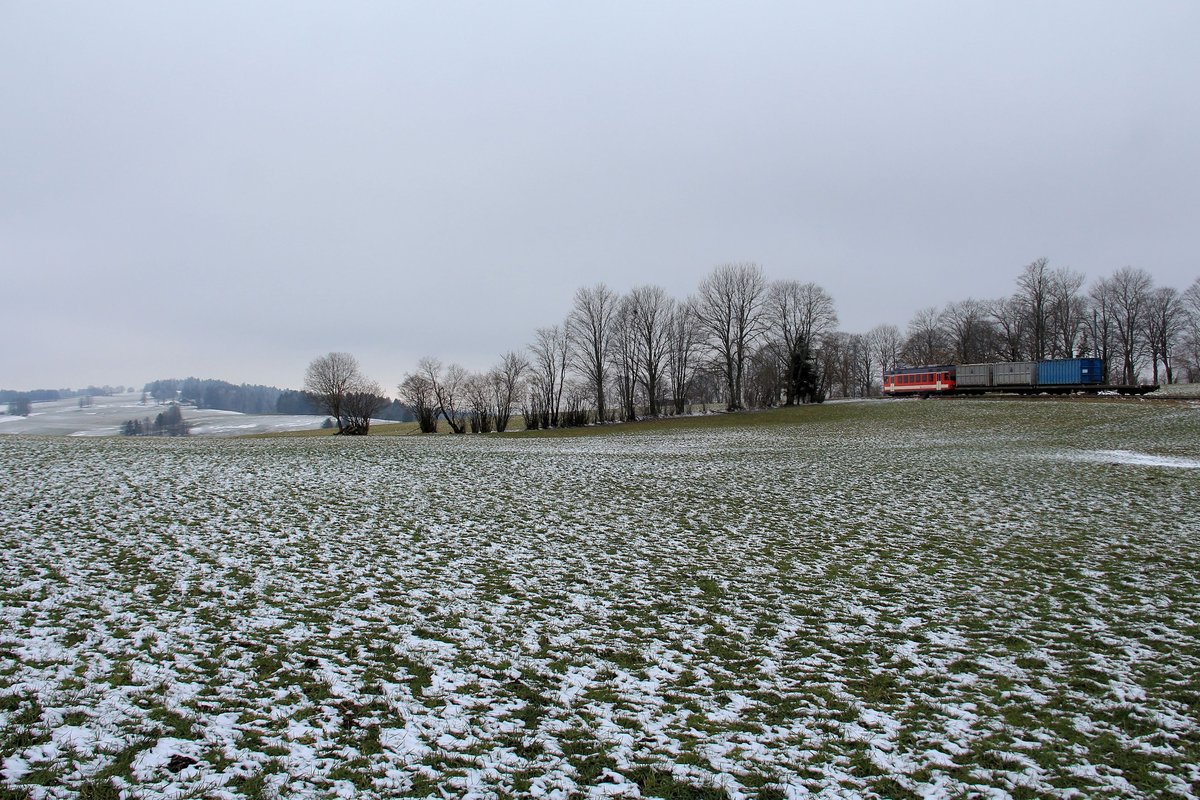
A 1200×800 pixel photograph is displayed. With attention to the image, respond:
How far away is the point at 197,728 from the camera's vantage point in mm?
5145

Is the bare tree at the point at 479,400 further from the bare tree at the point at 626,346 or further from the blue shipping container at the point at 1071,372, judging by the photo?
the blue shipping container at the point at 1071,372

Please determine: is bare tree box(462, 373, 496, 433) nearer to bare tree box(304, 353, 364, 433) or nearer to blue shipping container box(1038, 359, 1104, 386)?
bare tree box(304, 353, 364, 433)

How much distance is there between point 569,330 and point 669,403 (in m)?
21.4

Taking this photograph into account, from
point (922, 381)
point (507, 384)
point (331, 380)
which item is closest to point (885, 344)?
point (922, 381)

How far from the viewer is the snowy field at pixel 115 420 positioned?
82875mm

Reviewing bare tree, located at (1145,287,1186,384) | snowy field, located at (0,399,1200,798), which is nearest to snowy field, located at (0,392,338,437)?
snowy field, located at (0,399,1200,798)

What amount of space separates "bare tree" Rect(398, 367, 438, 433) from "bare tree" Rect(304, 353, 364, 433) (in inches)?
304

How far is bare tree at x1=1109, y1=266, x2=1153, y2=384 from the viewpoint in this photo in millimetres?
73250

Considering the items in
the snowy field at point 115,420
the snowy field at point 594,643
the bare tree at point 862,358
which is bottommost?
the snowy field at point 594,643

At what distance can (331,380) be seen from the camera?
86438 mm

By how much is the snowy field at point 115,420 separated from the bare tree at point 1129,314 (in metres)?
122

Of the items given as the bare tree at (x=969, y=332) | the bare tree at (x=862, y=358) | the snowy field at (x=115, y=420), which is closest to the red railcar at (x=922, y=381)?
the bare tree at (x=969, y=332)

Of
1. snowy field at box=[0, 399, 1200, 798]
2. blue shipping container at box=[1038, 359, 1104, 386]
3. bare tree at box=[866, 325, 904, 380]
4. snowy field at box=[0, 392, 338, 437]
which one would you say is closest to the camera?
snowy field at box=[0, 399, 1200, 798]

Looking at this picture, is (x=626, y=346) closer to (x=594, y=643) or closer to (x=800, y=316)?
(x=800, y=316)
